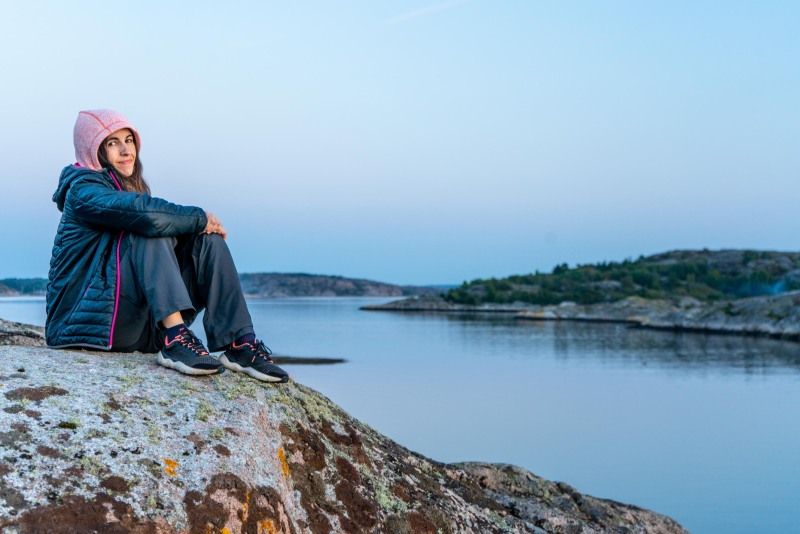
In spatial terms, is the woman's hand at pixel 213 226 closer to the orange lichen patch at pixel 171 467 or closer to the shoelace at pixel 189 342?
the shoelace at pixel 189 342

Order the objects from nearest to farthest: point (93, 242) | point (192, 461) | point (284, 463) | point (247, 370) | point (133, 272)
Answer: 1. point (192, 461)
2. point (284, 463)
3. point (133, 272)
4. point (247, 370)
5. point (93, 242)

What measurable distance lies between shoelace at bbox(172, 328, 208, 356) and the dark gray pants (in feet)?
0.54

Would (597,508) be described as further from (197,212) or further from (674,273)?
(674,273)

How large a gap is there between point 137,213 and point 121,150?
0.86 metres

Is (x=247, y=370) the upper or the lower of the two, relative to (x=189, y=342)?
lower

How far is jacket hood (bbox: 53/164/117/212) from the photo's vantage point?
5.85m

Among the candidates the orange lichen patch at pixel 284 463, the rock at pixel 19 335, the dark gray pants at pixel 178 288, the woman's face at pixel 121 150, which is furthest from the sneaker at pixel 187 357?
the rock at pixel 19 335

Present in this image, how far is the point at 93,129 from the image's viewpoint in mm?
5891

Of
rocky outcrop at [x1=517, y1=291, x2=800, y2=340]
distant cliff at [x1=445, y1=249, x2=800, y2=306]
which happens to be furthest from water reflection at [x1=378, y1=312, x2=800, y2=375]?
distant cliff at [x1=445, y1=249, x2=800, y2=306]

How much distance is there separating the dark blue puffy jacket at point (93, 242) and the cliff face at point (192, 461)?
0.24 m

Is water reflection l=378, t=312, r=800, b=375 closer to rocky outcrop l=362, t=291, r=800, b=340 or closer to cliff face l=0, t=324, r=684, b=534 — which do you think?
rocky outcrop l=362, t=291, r=800, b=340

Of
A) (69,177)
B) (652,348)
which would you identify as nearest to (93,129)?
(69,177)

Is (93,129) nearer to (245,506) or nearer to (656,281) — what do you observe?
(245,506)

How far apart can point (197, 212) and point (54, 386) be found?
4.95 feet
